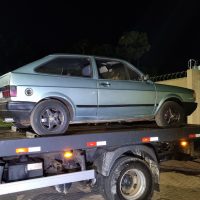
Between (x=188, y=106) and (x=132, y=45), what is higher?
(x=132, y=45)

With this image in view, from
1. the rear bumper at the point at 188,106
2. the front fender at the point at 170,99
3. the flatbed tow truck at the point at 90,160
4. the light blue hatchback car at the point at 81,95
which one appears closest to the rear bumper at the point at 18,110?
the light blue hatchback car at the point at 81,95

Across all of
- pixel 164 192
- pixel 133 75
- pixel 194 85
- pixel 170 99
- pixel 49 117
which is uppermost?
pixel 194 85

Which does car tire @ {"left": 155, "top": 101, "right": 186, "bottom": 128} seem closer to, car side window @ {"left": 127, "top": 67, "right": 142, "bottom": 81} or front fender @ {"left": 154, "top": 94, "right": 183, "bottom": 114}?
front fender @ {"left": 154, "top": 94, "right": 183, "bottom": 114}

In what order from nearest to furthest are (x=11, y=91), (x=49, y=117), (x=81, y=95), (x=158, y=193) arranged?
(x=11, y=91), (x=49, y=117), (x=81, y=95), (x=158, y=193)

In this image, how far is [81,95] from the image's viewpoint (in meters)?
5.98

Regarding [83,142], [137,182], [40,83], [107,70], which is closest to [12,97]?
[40,83]

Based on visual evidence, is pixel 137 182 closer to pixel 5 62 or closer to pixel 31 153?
pixel 31 153

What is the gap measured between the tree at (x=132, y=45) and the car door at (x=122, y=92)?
28.2m

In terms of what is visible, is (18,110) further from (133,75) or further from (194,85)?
(194,85)

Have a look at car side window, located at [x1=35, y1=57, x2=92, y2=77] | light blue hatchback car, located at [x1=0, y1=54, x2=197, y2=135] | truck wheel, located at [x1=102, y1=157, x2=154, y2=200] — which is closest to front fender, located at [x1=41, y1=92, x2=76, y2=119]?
light blue hatchback car, located at [x1=0, y1=54, x2=197, y2=135]

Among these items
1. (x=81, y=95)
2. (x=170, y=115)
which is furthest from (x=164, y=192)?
(x=81, y=95)

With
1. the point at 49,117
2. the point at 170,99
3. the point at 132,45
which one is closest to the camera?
the point at 49,117

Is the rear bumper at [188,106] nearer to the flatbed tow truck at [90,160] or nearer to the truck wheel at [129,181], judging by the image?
the flatbed tow truck at [90,160]

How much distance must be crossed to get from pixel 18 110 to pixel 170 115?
10.3ft
